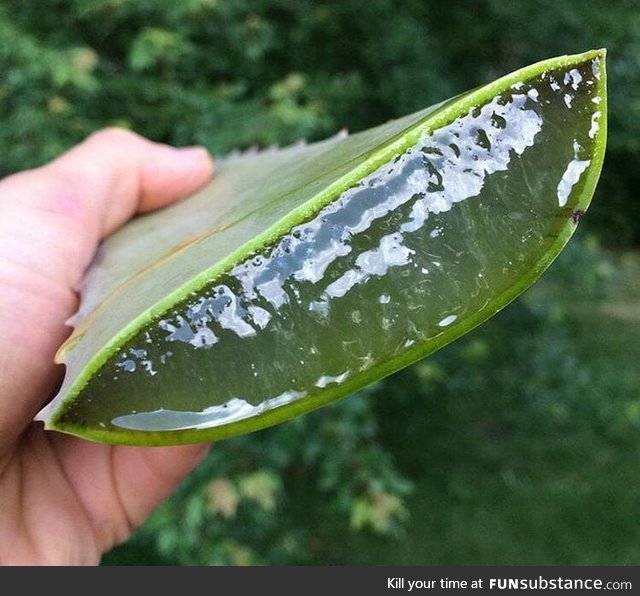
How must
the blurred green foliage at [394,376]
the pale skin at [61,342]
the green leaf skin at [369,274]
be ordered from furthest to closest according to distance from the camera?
the blurred green foliage at [394,376] → the pale skin at [61,342] → the green leaf skin at [369,274]

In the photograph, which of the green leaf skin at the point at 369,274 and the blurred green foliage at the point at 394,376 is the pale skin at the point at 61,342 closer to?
the green leaf skin at the point at 369,274

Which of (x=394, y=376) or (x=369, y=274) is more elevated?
(x=369, y=274)

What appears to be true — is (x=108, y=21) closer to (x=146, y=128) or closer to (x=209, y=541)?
(x=146, y=128)

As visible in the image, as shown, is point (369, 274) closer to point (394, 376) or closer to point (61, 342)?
point (61, 342)

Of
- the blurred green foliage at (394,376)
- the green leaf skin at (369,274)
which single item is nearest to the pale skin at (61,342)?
the green leaf skin at (369,274)

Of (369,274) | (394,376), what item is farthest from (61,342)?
(394,376)

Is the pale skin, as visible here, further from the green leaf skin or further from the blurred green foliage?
the blurred green foliage

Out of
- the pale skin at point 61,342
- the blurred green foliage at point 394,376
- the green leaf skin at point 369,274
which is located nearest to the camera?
the green leaf skin at point 369,274
